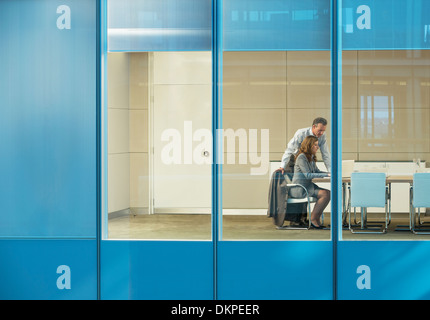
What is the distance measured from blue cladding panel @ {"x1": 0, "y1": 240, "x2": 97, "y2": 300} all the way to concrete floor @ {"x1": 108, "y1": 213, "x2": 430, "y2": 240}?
1.23 ft

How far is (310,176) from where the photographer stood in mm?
6629

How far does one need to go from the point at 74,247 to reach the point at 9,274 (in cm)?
75

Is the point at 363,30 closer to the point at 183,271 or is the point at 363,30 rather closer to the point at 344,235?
the point at 344,235

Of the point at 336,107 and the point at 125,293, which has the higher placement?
the point at 336,107

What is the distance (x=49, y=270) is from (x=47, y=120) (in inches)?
62.1

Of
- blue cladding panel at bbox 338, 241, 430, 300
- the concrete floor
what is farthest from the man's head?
blue cladding panel at bbox 338, 241, 430, 300

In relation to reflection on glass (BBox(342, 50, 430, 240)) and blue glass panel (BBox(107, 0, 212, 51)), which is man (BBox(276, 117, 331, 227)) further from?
blue glass panel (BBox(107, 0, 212, 51))

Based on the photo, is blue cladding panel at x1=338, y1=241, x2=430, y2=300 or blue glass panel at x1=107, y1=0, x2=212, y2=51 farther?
blue glass panel at x1=107, y1=0, x2=212, y2=51

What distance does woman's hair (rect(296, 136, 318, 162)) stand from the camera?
6594 millimetres

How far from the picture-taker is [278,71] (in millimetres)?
6555

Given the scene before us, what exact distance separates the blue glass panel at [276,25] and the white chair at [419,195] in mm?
1689

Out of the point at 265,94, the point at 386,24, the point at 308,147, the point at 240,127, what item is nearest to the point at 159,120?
the point at 240,127

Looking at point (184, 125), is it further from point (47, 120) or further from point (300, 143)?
point (47, 120)
